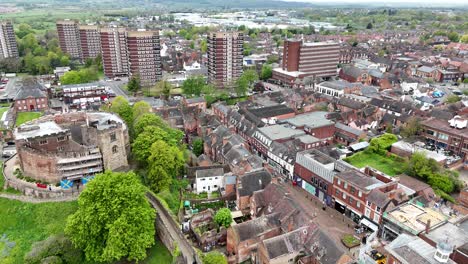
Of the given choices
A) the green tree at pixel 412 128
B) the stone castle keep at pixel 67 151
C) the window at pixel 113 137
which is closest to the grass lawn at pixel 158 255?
the stone castle keep at pixel 67 151

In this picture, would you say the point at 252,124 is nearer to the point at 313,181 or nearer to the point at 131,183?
the point at 313,181

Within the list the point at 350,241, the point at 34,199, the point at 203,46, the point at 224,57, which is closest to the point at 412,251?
the point at 350,241

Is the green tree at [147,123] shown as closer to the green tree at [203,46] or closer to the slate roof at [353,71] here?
the slate roof at [353,71]

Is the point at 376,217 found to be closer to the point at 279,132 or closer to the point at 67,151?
the point at 279,132

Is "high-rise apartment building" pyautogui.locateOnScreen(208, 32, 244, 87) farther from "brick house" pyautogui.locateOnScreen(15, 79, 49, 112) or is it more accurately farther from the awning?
the awning

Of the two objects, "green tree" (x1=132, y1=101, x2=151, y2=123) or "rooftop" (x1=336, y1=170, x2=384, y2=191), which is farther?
"green tree" (x1=132, y1=101, x2=151, y2=123)

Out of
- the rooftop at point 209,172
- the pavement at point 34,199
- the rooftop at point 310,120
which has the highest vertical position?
the rooftop at point 310,120

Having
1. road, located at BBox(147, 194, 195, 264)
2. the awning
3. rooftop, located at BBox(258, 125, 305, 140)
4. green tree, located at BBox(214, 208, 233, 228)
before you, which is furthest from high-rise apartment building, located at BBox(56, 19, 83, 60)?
the awning
